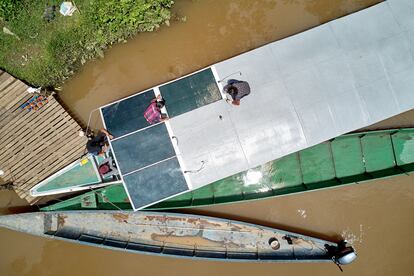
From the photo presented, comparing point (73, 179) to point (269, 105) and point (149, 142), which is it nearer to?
point (149, 142)

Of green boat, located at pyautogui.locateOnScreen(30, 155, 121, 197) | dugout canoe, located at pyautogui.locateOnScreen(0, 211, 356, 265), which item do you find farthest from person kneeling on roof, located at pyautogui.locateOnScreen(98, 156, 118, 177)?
dugout canoe, located at pyautogui.locateOnScreen(0, 211, 356, 265)

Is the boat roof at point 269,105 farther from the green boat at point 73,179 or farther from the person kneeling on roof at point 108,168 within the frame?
the green boat at point 73,179

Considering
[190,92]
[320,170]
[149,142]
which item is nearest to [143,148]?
[149,142]

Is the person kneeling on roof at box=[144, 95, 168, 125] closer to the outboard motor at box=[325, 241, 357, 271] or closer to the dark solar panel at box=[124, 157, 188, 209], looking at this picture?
the dark solar panel at box=[124, 157, 188, 209]

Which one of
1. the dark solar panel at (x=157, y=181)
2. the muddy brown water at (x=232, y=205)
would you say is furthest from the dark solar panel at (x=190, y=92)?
the muddy brown water at (x=232, y=205)

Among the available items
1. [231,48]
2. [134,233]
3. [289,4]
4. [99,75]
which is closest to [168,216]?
[134,233]
